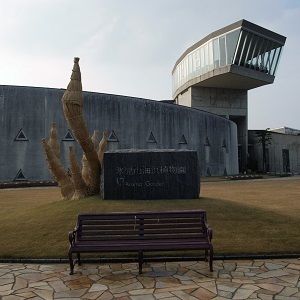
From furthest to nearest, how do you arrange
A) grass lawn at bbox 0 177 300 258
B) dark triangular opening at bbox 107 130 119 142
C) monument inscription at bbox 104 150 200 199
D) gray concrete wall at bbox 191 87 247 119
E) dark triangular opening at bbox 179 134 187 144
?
1. gray concrete wall at bbox 191 87 247 119
2. dark triangular opening at bbox 179 134 187 144
3. dark triangular opening at bbox 107 130 119 142
4. monument inscription at bbox 104 150 200 199
5. grass lawn at bbox 0 177 300 258

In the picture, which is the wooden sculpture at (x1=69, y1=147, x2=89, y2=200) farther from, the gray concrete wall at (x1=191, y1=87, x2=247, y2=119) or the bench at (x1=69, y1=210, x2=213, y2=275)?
the gray concrete wall at (x1=191, y1=87, x2=247, y2=119)

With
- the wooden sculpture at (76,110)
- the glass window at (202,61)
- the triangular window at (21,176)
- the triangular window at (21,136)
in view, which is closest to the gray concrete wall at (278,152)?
the glass window at (202,61)

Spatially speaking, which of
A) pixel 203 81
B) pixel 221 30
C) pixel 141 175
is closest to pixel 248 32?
pixel 221 30

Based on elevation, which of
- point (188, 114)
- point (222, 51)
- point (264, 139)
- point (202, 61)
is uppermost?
point (222, 51)

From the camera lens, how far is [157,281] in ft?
19.2

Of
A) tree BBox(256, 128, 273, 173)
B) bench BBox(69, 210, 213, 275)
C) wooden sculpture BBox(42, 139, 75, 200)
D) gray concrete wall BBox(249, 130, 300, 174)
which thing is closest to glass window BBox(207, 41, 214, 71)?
tree BBox(256, 128, 273, 173)

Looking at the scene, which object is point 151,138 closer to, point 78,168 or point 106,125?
point 106,125

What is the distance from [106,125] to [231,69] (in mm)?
20805

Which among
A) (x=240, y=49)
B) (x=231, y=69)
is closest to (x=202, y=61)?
(x=240, y=49)

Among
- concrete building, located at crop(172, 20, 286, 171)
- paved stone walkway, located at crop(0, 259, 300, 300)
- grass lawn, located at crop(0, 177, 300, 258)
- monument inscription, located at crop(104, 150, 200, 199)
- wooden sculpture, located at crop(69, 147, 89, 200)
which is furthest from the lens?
concrete building, located at crop(172, 20, 286, 171)

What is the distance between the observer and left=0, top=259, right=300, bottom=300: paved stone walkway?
5.27 m

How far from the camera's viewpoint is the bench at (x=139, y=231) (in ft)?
20.9

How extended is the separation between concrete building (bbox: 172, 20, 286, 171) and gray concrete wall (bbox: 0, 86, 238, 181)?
8481 mm

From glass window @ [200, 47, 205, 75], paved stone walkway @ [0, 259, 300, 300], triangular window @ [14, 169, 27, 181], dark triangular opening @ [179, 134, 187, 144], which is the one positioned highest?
glass window @ [200, 47, 205, 75]
